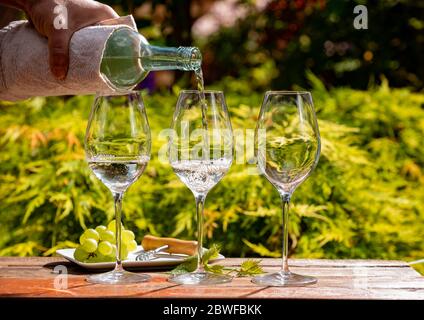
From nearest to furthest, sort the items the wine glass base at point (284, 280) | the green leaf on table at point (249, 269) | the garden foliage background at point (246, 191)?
the wine glass base at point (284, 280)
the green leaf on table at point (249, 269)
the garden foliage background at point (246, 191)

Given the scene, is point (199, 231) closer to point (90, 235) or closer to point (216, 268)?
point (216, 268)

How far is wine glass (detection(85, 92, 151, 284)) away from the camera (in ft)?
5.69

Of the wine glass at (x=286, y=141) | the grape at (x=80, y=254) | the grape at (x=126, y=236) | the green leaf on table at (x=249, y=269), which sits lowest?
the green leaf on table at (x=249, y=269)

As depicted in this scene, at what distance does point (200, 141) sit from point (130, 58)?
12.1 inches

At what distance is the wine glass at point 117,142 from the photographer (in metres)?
1.73

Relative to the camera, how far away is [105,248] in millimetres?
1918

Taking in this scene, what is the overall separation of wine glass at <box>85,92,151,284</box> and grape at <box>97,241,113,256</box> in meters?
0.16

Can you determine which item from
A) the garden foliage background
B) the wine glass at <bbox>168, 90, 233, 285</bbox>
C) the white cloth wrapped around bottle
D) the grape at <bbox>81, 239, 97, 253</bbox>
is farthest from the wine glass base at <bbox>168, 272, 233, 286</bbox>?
the garden foliage background

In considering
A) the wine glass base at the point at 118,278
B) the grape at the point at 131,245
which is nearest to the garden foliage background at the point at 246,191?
the grape at the point at 131,245

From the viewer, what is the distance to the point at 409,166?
338 cm

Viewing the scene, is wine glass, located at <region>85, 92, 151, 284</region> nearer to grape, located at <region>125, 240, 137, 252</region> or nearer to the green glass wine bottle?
the green glass wine bottle

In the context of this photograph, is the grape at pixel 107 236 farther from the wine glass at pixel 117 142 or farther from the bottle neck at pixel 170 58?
the bottle neck at pixel 170 58
